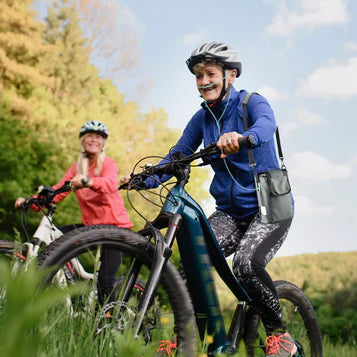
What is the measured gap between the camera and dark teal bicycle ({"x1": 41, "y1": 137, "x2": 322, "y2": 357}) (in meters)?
2.18

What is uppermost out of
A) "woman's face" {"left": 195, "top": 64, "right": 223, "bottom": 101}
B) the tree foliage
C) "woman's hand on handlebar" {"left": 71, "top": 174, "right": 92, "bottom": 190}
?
the tree foliage

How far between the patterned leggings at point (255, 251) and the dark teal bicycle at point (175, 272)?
0.09m

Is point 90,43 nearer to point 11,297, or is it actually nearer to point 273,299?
point 273,299

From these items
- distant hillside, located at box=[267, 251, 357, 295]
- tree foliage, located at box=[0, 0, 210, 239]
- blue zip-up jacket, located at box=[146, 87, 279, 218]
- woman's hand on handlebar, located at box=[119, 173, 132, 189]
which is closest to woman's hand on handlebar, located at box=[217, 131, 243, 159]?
blue zip-up jacket, located at box=[146, 87, 279, 218]

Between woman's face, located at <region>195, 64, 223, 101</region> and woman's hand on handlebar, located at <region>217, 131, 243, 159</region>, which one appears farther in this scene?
woman's face, located at <region>195, 64, 223, 101</region>

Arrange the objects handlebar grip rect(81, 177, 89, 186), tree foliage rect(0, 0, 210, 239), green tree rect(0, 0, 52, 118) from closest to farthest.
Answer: handlebar grip rect(81, 177, 89, 186) → tree foliage rect(0, 0, 210, 239) → green tree rect(0, 0, 52, 118)

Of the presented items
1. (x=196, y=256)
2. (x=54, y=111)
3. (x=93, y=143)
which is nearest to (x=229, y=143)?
(x=196, y=256)

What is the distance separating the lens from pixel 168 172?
9.11 feet

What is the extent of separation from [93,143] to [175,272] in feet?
10.0

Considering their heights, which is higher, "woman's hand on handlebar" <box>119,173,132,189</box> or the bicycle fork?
"woman's hand on handlebar" <box>119,173,132,189</box>

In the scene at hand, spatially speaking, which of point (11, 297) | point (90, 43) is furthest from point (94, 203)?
point (90, 43)

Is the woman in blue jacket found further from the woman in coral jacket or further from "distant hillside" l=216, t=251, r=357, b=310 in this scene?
"distant hillside" l=216, t=251, r=357, b=310

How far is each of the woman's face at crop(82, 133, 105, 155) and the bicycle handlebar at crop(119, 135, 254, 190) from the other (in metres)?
2.28

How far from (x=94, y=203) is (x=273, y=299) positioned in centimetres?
233
